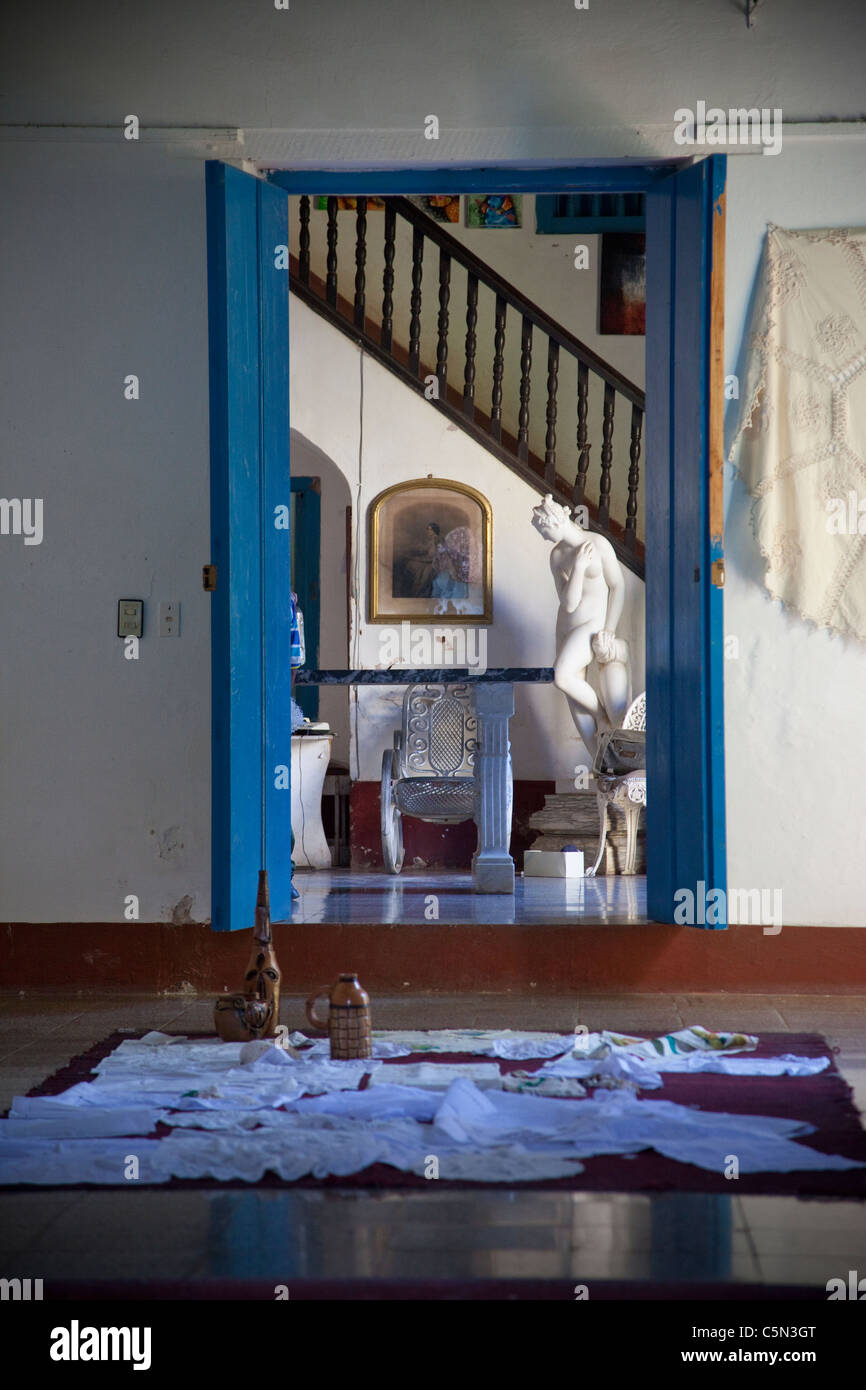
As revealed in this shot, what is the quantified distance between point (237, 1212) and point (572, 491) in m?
6.76

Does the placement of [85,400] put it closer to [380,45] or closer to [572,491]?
[380,45]

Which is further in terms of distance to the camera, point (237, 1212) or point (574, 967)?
point (574, 967)

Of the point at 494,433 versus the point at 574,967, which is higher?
the point at 494,433

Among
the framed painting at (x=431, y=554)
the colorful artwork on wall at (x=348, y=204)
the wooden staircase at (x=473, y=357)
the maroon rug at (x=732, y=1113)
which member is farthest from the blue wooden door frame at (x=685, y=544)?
the colorful artwork on wall at (x=348, y=204)

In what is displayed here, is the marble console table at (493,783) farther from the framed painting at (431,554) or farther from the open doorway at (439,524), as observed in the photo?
the framed painting at (431,554)

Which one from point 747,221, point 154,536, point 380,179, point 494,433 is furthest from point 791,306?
point 494,433

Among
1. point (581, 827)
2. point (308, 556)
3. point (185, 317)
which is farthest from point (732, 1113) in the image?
point (308, 556)

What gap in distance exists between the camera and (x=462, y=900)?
609cm

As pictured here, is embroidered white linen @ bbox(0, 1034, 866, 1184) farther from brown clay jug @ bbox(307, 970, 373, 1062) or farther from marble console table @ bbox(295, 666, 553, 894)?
marble console table @ bbox(295, 666, 553, 894)

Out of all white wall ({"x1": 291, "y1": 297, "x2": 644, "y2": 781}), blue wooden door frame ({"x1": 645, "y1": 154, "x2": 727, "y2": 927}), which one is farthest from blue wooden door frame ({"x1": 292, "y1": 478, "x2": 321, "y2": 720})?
blue wooden door frame ({"x1": 645, "y1": 154, "x2": 727, "y2": 927})

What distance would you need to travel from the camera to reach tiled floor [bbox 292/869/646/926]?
541cm

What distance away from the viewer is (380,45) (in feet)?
16.9

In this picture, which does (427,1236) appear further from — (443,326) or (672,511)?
(443,326)
